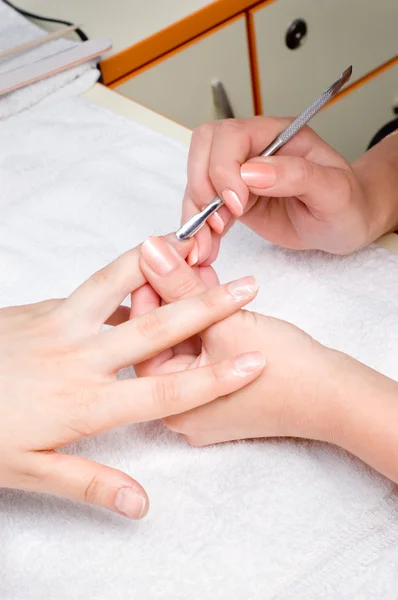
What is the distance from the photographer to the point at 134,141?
80 cm

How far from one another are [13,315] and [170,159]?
314mm

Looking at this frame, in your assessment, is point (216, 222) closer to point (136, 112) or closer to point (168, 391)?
point (168, 391)

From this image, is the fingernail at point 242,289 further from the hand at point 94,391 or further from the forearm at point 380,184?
the forearm at point 380,184

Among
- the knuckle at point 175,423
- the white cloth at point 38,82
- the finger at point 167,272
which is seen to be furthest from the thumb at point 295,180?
the white cloth at point 38,82

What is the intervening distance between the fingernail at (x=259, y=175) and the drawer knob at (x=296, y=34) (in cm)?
67

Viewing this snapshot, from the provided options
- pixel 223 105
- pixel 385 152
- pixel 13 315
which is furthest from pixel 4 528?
pixel 223 105

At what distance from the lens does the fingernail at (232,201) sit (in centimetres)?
56

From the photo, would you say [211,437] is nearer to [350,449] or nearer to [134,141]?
[350,449]

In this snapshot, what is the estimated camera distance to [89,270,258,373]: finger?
48 centimetres

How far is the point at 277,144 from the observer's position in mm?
599

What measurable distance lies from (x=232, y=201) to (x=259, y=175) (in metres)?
0.03

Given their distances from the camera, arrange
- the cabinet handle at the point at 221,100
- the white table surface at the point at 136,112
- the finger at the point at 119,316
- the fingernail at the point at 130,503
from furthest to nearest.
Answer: the cabinet handle at the point at 221,100
the white table surface at the point at 136,112
the finger at the point at 119,316
the fingernail at the point at 130,503

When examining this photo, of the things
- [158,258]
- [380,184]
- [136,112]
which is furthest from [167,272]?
[136,112]

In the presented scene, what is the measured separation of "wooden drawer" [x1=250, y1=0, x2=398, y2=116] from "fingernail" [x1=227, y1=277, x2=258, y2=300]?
75cm
